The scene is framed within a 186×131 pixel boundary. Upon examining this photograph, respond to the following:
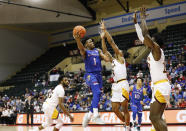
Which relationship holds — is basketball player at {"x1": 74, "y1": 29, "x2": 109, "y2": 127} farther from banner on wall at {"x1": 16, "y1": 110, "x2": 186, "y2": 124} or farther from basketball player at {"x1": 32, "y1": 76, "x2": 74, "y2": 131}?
banner on wall at {"x1": 16, "y1": 110, "x2": 186, "y2": 124}

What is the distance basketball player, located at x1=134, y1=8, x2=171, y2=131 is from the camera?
15.9ft

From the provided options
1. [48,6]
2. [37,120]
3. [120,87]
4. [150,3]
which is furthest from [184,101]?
[48,6]

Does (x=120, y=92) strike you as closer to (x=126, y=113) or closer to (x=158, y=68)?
(x=126, y=113)

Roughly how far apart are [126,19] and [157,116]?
20311 millimetres

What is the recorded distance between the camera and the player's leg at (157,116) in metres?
4.81

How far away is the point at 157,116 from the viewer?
4.89m

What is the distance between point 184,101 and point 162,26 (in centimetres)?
1117

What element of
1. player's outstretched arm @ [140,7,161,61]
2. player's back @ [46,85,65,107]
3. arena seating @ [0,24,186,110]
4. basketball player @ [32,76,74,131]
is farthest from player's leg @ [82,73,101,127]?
arena seating @ [0,24,186,110]

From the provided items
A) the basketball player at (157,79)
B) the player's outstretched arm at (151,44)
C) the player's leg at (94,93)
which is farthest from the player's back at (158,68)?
the player's leg at (94,93)

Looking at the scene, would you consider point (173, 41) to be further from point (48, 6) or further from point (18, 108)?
point (18, 108)

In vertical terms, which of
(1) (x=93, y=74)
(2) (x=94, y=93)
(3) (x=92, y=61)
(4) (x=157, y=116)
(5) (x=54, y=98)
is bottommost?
(4) (x=157, y=116)

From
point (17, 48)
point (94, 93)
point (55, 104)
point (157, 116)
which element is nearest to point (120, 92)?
point (94, 93)

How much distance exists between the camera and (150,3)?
76.0ft

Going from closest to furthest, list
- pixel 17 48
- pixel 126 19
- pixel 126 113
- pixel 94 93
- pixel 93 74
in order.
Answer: pixel 94 93
pixel 93 74
pixel 126 113
pixel 126 19
pixel 17 48
